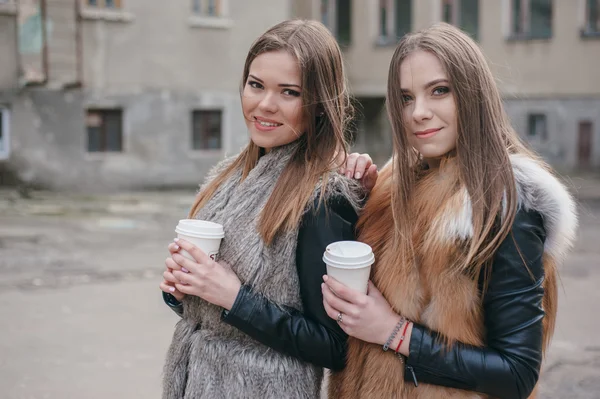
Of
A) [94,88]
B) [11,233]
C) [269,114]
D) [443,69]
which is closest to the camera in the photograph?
[443,69]

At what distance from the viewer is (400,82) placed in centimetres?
198

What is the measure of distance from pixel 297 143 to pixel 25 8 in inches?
559

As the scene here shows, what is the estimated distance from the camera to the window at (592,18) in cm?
1817

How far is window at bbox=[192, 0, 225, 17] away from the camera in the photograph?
16.7m

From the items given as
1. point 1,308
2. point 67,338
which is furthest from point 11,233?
point 67,338

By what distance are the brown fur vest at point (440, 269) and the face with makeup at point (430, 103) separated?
2.9 inches

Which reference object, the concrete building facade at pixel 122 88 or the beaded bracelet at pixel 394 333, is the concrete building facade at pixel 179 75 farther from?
the beaded bracelet at pixel 394 333

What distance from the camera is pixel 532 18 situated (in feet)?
61.4

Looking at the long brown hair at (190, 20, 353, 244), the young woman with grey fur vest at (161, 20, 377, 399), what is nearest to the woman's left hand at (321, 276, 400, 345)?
the young woman with grey fur vest at (161, 20, 377, 399)

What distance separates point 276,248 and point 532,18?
1852cm

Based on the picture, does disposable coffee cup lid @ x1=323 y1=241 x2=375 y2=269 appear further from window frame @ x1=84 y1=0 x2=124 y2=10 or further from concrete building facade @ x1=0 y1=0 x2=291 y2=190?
window frame @ x1=84 y1=0 x2=124 y2=10

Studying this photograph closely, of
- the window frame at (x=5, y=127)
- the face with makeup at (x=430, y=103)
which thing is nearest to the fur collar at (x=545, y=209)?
the face with makeup at (x=430, y=103)

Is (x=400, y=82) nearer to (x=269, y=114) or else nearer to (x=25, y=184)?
(x=269, y=114)

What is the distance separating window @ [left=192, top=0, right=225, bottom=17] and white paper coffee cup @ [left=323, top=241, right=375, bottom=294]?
15.7 m
